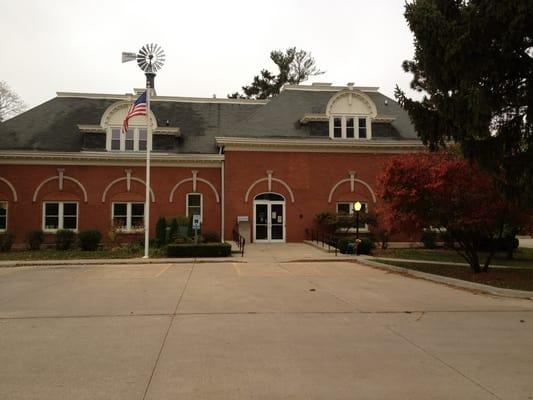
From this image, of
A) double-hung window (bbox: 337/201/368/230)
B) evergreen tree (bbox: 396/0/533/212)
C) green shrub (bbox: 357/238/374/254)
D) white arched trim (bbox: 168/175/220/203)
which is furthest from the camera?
white arched trim (bbox: 168/175/220/203)

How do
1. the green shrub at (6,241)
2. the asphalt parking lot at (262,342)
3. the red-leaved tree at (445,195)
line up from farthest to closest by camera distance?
the green shrub at (6,241), the red-leaved tree at (445,195), the asphalt parking lot at (262,342)

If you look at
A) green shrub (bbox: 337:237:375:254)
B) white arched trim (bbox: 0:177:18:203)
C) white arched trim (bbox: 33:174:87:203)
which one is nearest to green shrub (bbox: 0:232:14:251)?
white arched trim (bbox: 0:177:18:203)

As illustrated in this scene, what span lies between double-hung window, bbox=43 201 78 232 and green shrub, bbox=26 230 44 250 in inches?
72.7

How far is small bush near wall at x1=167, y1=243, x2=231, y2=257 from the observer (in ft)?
71.1

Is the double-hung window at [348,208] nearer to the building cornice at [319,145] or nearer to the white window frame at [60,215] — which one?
the building cornice at [319,145]

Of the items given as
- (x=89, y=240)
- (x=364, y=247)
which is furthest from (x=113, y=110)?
(x=364, y=247)

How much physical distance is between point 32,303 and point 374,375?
302 inches

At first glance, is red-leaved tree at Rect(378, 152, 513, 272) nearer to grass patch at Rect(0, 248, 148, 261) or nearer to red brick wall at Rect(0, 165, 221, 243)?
grass patch at Rect(0, 248, 148, 261)

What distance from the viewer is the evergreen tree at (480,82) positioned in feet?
39.8

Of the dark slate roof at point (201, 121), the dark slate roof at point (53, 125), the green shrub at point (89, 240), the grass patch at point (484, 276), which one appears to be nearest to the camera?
the grass patch at point (484, 276)

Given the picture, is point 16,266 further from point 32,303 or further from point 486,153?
point 486,153

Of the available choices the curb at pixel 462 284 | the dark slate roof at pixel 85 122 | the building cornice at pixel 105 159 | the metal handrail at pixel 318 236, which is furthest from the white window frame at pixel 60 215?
the curb at pixel 462 284

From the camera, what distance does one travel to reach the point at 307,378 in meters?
5.01

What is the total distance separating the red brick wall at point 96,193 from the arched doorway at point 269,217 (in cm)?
273
